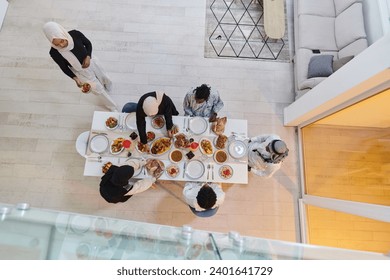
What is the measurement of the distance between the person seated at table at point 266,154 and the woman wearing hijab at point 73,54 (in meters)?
2.21

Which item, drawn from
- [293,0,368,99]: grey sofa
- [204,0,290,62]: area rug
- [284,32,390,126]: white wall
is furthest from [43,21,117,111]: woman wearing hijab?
[293,0,368,99]: grey sofa

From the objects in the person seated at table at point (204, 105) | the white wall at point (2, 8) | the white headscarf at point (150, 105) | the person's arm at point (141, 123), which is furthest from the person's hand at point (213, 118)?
the white wall at point (2, 8)

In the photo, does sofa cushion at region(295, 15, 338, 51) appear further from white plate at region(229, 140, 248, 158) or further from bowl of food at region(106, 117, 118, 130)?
bowl of food at region(106, 117, 118, 130)

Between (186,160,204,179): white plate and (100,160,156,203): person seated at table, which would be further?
(186,160,204,179): white plate

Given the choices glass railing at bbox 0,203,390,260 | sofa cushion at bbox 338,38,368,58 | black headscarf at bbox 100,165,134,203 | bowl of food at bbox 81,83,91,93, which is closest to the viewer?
glass railing at bbox 0,203,390,260

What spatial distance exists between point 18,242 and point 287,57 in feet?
14.3

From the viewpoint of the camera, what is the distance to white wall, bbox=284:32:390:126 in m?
2.07

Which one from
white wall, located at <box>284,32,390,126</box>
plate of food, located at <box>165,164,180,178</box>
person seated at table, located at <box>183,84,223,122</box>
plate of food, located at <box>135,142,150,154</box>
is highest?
white wall, located at <box>284,32,390,126</box>

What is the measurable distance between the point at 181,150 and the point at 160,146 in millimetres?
254

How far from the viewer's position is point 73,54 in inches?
104

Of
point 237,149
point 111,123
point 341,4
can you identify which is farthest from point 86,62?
point 341,4

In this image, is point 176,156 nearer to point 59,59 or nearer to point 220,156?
point 220,156

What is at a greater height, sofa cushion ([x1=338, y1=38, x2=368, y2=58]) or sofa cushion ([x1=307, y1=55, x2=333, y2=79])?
sofa cushion ([x1=338, y1=38, x2=368, y2=58])

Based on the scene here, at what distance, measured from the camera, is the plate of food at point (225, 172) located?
2.73 meters
